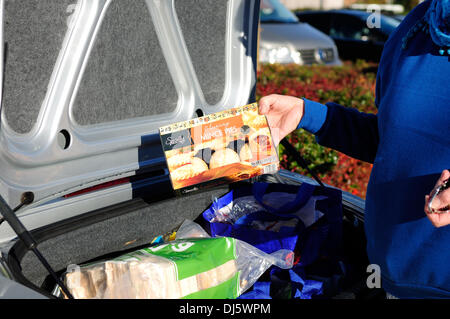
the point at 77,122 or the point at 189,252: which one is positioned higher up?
the point at 77,122

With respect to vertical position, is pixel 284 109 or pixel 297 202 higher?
pixel 284 109

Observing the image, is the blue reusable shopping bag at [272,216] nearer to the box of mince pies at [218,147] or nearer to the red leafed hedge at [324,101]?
the box of mince pies at [218,147]

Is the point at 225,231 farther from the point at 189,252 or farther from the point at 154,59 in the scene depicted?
the point at 154,59

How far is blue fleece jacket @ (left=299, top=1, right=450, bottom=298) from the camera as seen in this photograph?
110 cm

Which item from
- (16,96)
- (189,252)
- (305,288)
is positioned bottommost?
(305,288)

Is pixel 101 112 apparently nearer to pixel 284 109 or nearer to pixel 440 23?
pixel 284 109

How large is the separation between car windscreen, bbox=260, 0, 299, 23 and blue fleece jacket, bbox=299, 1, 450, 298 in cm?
516

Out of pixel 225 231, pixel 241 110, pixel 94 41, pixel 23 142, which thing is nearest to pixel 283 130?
pixel 241 110

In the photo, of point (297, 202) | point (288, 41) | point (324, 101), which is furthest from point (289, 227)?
point (288, 41)

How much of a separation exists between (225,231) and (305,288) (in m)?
0.32

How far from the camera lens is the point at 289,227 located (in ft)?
5.02

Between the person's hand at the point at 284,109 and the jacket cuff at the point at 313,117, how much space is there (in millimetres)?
18

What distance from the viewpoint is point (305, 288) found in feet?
4.62

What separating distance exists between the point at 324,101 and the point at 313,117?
228 cm
